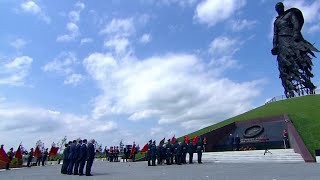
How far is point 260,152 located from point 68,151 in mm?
15389

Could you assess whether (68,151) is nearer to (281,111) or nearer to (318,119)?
(318,119)

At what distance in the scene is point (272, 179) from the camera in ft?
40.7

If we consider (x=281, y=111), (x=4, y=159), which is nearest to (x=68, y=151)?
(x=4, y=159)

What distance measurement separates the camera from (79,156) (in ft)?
58.5

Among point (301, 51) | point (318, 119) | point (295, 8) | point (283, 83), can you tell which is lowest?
point (318, 119)

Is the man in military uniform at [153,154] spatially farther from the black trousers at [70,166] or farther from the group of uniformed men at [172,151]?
the black trousers at [70,166]

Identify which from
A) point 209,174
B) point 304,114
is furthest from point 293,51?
point 209,174

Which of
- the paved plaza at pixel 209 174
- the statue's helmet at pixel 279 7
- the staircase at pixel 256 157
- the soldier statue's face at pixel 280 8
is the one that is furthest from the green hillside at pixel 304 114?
the statue's helmet at pixel 279 7

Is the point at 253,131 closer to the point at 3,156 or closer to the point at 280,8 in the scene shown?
the point at 3,156

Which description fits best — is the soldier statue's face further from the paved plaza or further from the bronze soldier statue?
the paved plaza

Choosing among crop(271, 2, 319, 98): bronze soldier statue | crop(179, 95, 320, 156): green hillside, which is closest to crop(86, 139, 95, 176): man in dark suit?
crop(179, 95, 320, 156): green hillside

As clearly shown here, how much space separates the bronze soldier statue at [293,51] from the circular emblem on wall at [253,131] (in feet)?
58.1

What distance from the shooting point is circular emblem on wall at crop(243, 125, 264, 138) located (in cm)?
3459

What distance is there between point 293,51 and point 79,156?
41.3 metres
